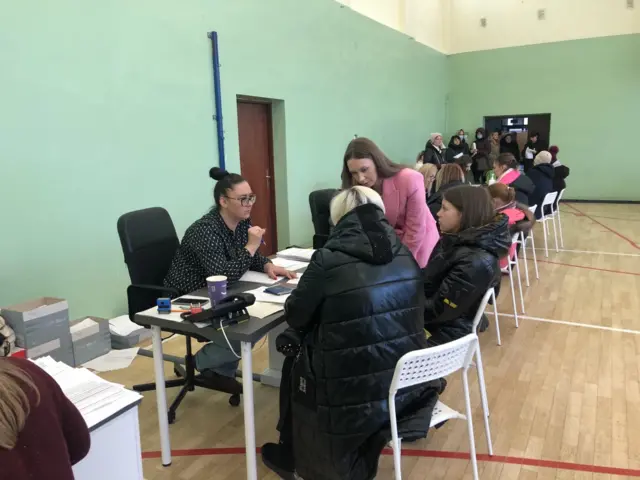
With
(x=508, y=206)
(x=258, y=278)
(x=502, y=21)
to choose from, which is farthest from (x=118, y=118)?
(x=502, y=21)

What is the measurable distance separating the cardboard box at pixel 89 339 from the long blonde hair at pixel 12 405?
257cm

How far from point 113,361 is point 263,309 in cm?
175

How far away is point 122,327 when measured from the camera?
12.0 feet

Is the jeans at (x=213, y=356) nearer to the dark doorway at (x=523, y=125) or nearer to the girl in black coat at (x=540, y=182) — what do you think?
the girl in black coat at (x=540, y=182)

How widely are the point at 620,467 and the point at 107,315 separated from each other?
3.44 metres

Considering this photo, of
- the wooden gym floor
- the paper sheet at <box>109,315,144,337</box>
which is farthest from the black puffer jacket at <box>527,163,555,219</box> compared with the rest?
the paper sheet at <box>109,315,144,337</box>

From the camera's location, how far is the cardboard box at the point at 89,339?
3.27 metres

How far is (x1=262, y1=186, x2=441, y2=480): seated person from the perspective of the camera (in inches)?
66.6

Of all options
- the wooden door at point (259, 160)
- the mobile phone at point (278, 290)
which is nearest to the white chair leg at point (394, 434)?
the mobile phone at point (278, 290)

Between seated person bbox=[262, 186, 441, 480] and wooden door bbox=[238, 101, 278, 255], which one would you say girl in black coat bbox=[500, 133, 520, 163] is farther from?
seated person bbox=[262, 186, 441, 480]

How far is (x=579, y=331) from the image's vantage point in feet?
12.2

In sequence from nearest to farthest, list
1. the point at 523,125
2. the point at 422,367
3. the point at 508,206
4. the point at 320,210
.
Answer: the point at 422,367 → the point at 508,206 → the point at 320,210 → the point at 523,125

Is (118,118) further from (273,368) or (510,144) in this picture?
(510,144)

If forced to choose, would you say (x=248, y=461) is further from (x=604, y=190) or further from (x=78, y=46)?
(x=604, y=190)
